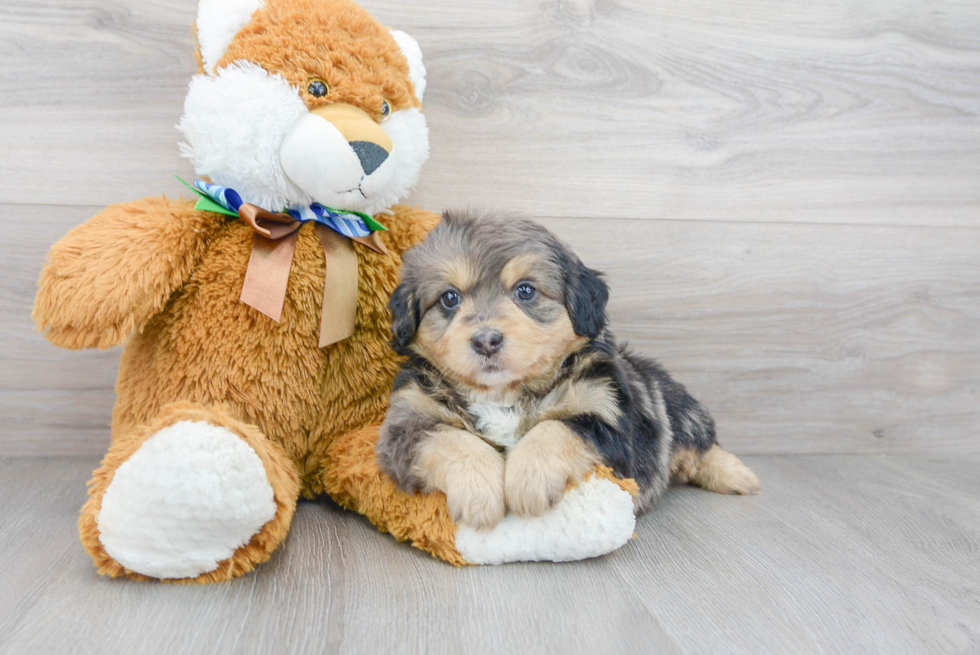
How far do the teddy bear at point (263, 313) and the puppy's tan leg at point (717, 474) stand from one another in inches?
24.4

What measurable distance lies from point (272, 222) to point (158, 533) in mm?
750

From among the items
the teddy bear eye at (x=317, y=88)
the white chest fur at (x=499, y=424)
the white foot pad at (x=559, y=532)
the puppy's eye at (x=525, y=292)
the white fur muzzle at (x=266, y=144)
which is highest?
the teddy bear eye at (x=317, y=88)

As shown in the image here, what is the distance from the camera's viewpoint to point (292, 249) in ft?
5.62

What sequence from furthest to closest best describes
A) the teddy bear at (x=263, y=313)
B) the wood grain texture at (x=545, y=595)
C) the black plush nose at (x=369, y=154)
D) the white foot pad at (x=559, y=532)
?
the black plush nose at (x=369, y=154) → the white foot pad at (x=559, y=532) → the teddy bear at (x=263, y=313) → the wood grain texture at (x=545, y=595)

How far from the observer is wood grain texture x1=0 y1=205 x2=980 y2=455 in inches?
89.8

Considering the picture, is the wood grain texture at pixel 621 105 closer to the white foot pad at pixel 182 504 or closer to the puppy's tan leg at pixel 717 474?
the puppy's tan leg at pixel 717 474

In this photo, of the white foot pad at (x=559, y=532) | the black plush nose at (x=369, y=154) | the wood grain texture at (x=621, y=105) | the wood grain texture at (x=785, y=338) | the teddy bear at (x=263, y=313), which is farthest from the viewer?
the wood grain texture at (x=785, y=338)

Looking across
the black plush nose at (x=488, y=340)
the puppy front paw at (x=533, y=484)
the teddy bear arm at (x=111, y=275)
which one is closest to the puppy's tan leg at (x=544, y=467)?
the puppy front paw at (x=533, y=484)

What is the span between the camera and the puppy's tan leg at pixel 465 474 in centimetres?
146

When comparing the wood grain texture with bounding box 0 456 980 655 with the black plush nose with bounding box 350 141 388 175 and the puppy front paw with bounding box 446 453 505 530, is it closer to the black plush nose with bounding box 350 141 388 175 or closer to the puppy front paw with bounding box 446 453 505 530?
the puppy front paw with bounding box 446 453 505 530

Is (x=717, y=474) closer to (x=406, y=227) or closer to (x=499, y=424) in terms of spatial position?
(x=499, y=424)

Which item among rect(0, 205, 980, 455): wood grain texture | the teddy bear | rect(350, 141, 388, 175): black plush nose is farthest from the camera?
rect(0, 205, 980, 455): wood grain texture

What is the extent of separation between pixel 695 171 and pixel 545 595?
Result: 1538 mm

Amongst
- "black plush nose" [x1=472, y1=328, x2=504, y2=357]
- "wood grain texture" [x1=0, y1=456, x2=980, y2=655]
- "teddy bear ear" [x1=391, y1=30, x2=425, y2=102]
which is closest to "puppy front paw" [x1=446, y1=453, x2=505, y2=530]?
"wood grain texture" [x1=0, y1=456, x2=980, y2=655]
